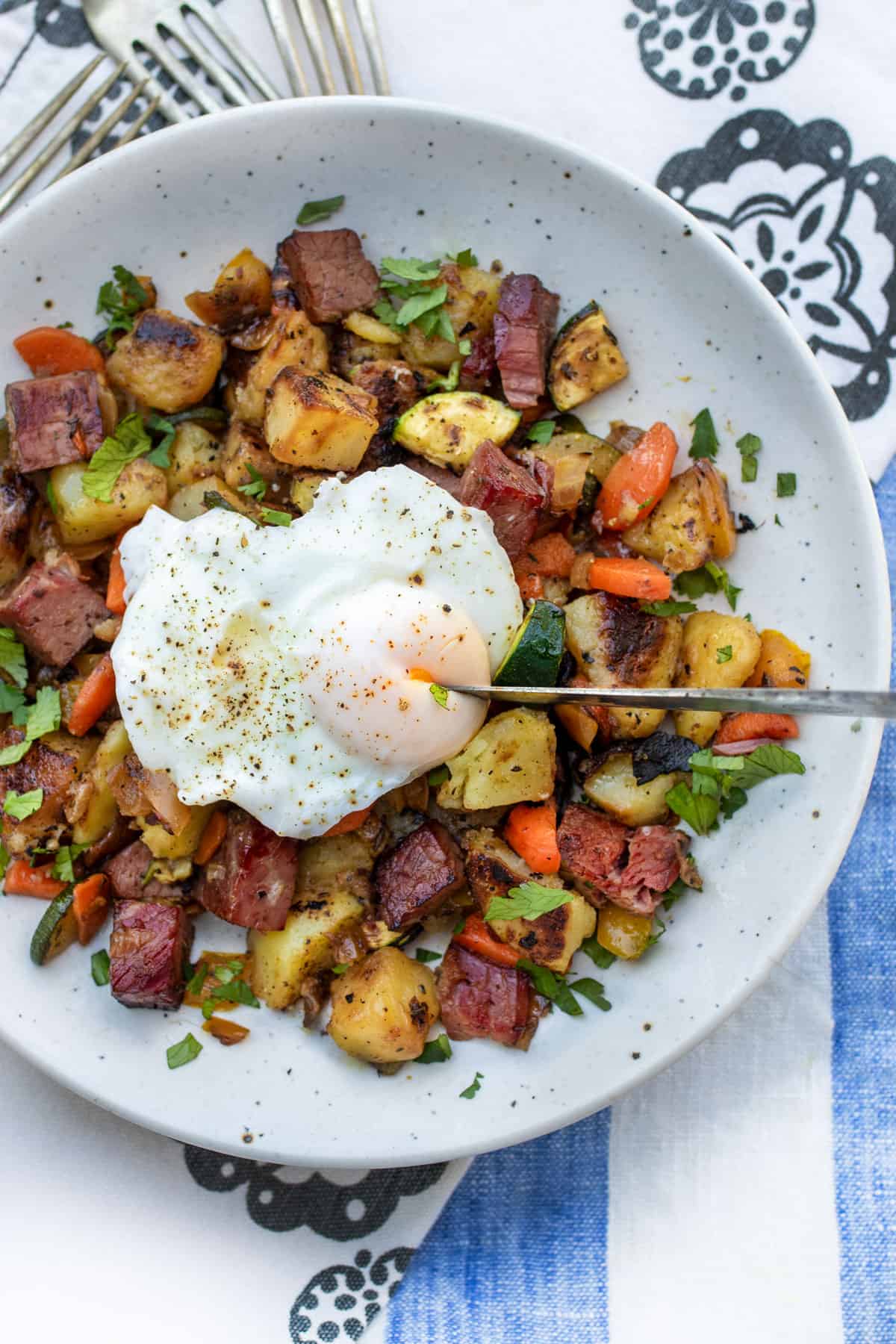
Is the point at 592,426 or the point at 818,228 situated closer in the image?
the point at 592,426

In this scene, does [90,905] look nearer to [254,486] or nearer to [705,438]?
[254,486]

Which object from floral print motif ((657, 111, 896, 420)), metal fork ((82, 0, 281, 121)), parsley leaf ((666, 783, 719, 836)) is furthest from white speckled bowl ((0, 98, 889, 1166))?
floral print motif ((657, 111, 896, 420))

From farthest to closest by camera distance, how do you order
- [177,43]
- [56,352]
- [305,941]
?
1. [177,43]
2. [56,352]
3. [305,941]

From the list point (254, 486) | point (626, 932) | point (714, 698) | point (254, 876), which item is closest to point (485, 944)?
point (626, 932)

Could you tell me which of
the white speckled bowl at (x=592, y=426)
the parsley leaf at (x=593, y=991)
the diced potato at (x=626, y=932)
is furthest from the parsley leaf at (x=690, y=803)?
the parsley leaf at (x=593, y=991)

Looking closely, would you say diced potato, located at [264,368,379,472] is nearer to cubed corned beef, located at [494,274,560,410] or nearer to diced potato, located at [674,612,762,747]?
cubed corned beef, located at [494,274,560,410]

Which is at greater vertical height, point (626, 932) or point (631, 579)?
point (631, 579)

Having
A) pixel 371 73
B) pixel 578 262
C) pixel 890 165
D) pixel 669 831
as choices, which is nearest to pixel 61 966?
pixel 669 831
